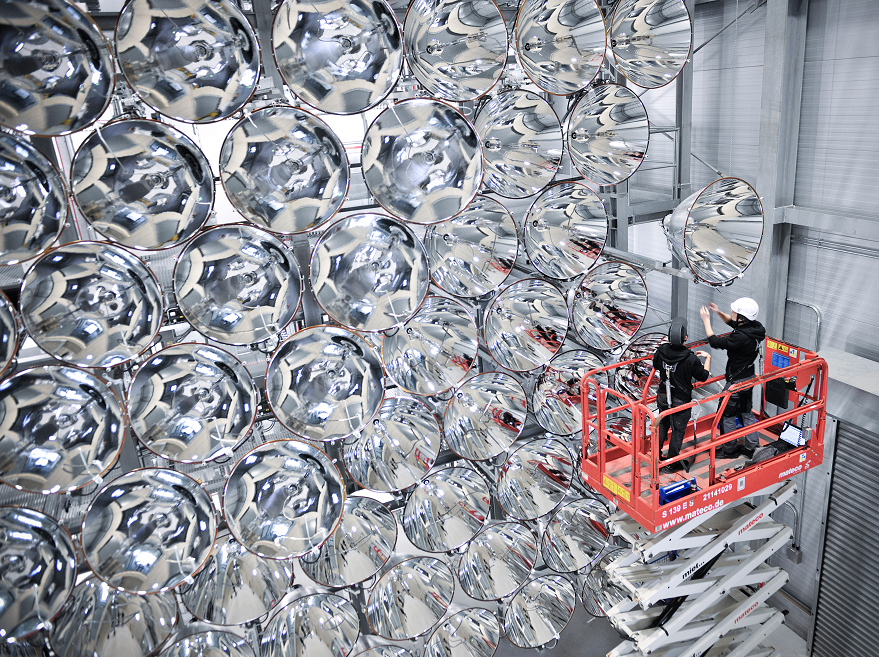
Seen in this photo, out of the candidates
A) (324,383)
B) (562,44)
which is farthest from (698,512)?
(562,44)

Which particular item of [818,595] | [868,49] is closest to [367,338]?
[868,49]

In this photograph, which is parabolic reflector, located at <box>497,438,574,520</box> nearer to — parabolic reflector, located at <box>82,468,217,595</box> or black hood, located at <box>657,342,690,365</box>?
black hood, located at <box>657,342,690,365</box>

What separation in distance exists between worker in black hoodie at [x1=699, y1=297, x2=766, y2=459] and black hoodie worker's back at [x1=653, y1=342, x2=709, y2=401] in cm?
33

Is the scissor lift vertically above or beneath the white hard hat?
beneath

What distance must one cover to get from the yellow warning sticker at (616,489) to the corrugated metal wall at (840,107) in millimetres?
3460

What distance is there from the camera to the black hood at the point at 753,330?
480 centimetres

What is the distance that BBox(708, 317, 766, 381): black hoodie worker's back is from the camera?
4.80 metres

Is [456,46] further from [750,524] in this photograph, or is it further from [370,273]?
[750,524]

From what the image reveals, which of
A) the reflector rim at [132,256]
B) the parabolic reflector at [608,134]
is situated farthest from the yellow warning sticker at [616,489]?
the reflector rim at [132,256]

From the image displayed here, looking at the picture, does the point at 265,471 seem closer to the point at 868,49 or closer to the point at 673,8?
the point at 673,8

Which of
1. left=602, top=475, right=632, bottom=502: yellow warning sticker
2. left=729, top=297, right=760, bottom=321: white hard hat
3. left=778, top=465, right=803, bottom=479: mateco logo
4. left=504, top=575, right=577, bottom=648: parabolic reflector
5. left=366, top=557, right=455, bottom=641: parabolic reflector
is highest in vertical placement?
left=729, top=297, right=760, bottom=321: white hard hat

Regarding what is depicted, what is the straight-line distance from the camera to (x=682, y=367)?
4637mm

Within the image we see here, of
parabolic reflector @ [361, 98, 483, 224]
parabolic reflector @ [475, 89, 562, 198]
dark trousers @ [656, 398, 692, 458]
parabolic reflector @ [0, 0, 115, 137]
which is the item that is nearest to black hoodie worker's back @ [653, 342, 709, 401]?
dark trousers @ [656, 398, 692, 458]

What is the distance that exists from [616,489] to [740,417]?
132 cm
